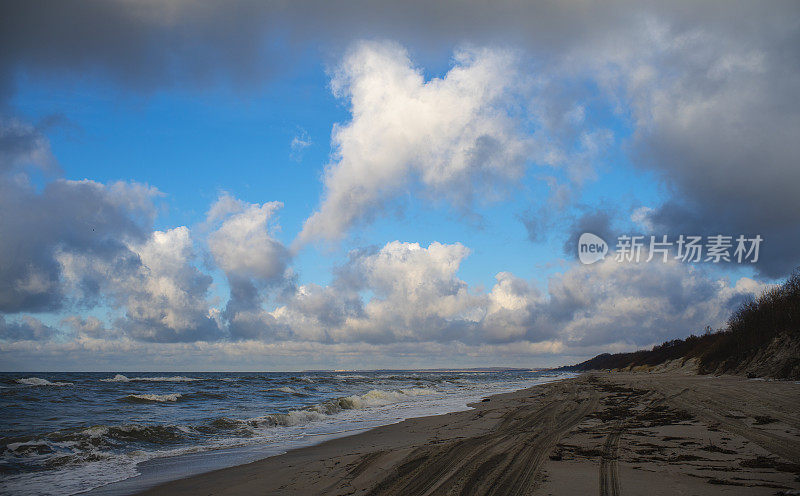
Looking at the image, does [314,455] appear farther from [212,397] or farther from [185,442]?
[212,397]

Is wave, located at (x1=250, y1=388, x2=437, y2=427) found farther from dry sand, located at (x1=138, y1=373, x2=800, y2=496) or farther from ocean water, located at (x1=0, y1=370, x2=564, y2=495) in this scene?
dry sand, located at (x1=138, y1=373, x2=800, y2=496)

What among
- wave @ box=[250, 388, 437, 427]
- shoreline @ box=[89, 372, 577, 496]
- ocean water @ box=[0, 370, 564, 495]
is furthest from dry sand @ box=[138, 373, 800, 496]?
wave @ box=[250, 388, 437, 427]

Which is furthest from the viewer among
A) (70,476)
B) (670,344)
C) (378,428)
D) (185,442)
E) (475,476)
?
(670,344)

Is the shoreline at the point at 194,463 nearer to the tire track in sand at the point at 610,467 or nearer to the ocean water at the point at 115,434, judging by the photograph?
the ocean water at the point at 115,434

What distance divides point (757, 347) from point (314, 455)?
3354 centimetres

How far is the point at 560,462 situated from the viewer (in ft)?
22.7

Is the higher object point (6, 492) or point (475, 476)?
point (475, 476)

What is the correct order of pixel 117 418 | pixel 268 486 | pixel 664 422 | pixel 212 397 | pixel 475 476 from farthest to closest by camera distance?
1. pixel 212 397
2. pixel 117 418
3. pixel 664 422
4. pixel 268 486
5. pixel 475 476

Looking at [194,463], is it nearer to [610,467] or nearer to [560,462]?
[560,462]

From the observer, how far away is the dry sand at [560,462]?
18.4 feet

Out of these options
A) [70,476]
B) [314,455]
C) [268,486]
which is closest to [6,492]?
[70,476]

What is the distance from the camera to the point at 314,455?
30.7 ft

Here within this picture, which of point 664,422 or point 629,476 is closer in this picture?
point 629,476

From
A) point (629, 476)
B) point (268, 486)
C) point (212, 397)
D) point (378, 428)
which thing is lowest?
point (212, 397)
